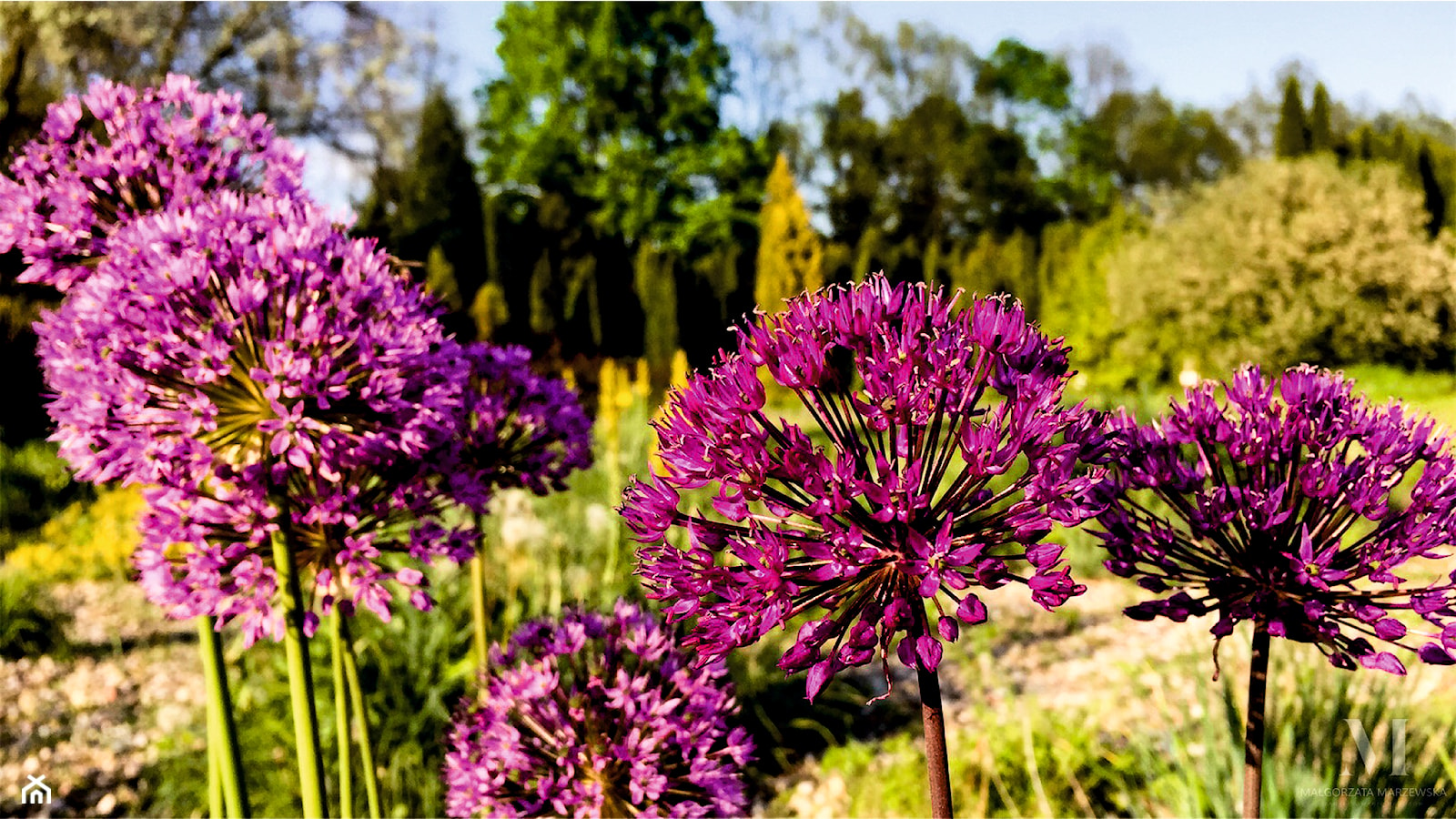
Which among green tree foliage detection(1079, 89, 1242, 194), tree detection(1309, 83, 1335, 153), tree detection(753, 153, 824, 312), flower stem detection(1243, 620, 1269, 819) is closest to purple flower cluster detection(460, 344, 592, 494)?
flower stem detection(1243, 620, 1269, 819)

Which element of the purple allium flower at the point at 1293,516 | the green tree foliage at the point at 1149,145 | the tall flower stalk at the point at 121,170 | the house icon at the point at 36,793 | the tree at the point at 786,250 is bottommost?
the house icon at the point at 36,793

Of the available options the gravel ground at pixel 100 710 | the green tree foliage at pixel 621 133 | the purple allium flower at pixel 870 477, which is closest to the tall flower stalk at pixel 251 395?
the purple allium flower at pixel 870 477

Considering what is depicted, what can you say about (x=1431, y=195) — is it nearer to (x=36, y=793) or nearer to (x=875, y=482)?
(x=875, y=482)

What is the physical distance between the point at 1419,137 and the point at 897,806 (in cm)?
2667

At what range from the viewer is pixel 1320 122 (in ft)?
78.9

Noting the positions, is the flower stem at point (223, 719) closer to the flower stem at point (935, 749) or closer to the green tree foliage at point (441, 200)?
the flower stem at point (935, 749)

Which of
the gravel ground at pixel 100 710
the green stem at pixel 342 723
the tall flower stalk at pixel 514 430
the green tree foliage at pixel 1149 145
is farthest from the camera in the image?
the green tree foliage at pixel 1149 145

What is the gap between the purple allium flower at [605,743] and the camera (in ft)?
6.57

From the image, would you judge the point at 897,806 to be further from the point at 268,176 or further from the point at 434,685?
the point at 268,176

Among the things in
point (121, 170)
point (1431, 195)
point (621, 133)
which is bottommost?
point (121, 170)

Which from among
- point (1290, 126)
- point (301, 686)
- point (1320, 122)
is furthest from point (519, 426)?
point (1320, 122)

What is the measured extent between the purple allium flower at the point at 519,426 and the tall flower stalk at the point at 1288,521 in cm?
148

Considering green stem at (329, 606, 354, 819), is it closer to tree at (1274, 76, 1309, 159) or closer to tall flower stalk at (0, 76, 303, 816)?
tall flower stalk at (0, 76, 303, 816)

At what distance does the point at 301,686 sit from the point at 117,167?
116 cm
